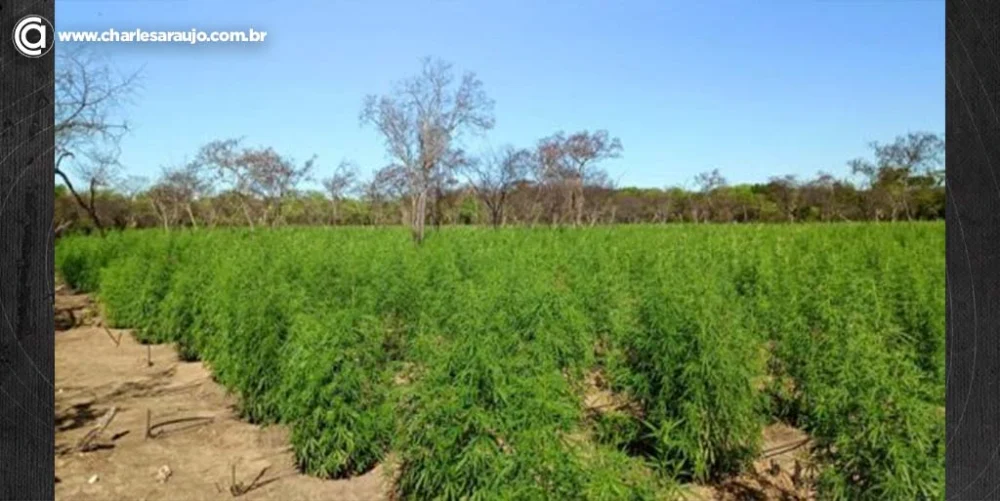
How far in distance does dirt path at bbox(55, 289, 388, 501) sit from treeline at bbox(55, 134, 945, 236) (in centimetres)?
2006

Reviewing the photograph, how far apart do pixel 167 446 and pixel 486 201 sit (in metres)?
26.8

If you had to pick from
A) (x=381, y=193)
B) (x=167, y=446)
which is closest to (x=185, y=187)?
(x=381, y=193)

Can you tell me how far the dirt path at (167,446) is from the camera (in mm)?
4090

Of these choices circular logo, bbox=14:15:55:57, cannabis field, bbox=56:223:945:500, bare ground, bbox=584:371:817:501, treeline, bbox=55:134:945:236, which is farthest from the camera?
treeline, bbox=55:134:945:236

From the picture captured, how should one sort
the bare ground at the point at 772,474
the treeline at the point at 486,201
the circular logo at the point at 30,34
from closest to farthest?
the circular logo at the point at 30,34, the bare ground at the point at 772,474, the treeline at the point at 486,201

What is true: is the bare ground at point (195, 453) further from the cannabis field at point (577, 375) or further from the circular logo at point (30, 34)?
the circular logo at point (30, 34)

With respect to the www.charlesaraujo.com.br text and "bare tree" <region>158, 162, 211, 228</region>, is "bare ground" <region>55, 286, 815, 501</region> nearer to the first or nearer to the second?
the www.charlesaraujo.com.br text

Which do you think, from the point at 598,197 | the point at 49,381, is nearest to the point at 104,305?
the point at 49,381

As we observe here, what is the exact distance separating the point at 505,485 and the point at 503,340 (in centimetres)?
88

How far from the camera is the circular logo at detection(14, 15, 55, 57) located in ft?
2.38

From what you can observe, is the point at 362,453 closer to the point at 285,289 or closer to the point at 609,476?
the point at 285,289

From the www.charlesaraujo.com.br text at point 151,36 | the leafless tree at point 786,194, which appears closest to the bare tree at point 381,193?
the leafless tree at point 786,194

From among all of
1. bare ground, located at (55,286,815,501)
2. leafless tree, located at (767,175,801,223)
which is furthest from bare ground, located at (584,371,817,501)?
leafless tree, located at (767,175,801,223)

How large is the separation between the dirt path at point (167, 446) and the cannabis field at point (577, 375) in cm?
23
